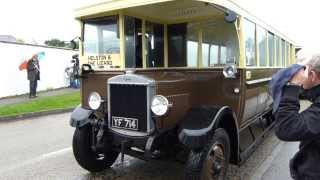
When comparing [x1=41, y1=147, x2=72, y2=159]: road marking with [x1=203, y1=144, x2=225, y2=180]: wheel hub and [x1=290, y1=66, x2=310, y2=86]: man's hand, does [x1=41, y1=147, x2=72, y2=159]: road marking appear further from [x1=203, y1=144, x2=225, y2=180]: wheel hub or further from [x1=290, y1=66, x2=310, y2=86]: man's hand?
[x1=290, y1=66, x2=310, y2=86]: man's hand

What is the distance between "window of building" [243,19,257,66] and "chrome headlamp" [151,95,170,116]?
6.58 ft

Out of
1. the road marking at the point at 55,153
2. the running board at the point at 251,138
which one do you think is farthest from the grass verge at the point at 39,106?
the running board at the point at 251,138

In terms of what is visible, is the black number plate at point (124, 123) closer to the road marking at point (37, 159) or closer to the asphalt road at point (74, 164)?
the asphalt road at point (74, 164)

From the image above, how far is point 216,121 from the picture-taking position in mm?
4992

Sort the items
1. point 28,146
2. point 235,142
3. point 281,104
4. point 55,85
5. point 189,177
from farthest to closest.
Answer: point 55,85
point 28,146
point 235,142
point 189,177
point 281,104

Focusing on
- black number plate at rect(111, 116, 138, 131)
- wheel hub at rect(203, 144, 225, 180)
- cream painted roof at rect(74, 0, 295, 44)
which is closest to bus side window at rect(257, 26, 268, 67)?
cream painted roof at rect(74, 0, 295, 44)

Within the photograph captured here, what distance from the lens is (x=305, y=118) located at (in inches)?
91.4

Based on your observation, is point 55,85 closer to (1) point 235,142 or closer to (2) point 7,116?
(2) point 7,116

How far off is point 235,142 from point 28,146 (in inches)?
175

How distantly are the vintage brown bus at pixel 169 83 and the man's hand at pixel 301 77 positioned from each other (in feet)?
7.93

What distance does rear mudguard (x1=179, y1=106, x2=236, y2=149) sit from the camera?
470cm

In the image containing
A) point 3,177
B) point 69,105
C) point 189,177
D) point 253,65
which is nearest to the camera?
point 189,177

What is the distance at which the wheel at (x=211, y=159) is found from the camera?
477cm

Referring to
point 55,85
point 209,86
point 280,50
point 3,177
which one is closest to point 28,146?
point 3,177
